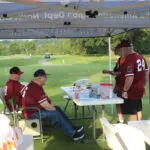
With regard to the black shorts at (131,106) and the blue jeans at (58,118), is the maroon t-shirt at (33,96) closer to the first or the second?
the blue jeans at (58,118)

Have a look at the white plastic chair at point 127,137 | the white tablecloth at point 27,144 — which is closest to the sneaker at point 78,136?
the white tablecloth at point 27,144

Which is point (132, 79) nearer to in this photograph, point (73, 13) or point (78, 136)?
point (78, 136)

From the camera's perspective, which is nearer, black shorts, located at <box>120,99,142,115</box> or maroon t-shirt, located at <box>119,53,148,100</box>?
maroon t-shirt, located at <box>119,53,148,100</box>

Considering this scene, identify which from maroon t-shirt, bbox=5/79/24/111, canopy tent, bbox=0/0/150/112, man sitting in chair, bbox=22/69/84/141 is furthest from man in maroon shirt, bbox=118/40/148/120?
maroon t-shirt, bbox=5/79/24/111

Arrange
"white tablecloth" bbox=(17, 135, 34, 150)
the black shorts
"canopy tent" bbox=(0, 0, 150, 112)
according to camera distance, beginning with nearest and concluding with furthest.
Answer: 1. "white tablecloth" bbox=(17, 135, 34, 150)
2. "canopy tent" bbox=(0, 0, 150, 112)
3. the black shorts

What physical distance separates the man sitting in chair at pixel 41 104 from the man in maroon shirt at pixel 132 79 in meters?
0.82

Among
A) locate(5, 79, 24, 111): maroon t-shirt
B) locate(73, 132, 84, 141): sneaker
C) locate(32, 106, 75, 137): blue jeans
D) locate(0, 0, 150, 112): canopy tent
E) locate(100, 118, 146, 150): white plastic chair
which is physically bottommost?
locate(73, 132, 84, 141): sneaker

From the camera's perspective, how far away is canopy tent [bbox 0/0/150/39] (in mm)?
4590

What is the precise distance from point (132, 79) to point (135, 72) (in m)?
0.11

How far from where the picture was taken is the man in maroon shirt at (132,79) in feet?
16.5

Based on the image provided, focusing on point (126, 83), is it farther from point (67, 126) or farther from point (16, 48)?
point (16, 48)

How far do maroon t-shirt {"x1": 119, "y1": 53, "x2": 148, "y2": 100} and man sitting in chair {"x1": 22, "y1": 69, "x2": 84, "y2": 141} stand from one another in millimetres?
935

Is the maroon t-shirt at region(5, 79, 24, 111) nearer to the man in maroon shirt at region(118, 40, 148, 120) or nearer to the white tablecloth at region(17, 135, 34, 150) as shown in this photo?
the man in maroon shirt at region(118, 40, 148, 120)

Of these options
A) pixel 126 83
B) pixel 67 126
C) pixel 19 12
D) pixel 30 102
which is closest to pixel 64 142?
pixel 67 126
